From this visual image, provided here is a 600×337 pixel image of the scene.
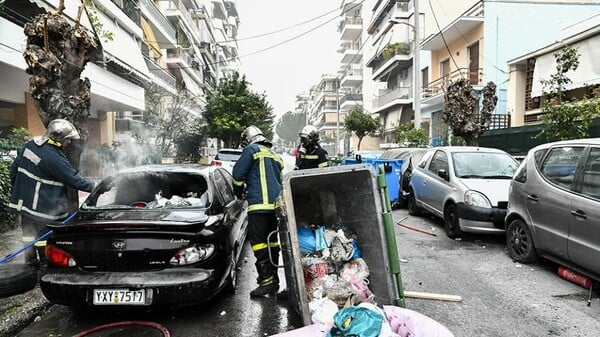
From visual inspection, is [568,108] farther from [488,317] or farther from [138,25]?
[138,25]

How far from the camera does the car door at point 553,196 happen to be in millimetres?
4656

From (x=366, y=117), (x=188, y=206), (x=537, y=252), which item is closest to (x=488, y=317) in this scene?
(x=537, y=252)

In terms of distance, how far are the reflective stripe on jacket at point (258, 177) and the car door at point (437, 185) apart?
4.12 meters

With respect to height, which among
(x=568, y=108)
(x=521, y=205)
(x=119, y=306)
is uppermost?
(x=568, y=108)

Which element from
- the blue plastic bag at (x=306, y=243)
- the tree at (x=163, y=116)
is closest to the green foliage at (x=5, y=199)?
the blue plastic bag at (x=306, y=243)

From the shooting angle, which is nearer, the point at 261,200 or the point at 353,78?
the point at 261,200

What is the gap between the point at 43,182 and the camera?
4641 mm

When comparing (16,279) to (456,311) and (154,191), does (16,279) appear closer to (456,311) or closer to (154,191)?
(154,191)

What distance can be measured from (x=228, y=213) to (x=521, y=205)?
3.85 metres

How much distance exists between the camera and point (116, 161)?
15.8 meters

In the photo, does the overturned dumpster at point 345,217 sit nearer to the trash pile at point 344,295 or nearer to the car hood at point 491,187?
the trash pile at point 344,295

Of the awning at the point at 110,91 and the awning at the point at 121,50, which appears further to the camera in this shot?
the awning at the point at 121,50

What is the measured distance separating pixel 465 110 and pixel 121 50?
1352cm

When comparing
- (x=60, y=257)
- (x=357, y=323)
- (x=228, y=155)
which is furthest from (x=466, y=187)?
(x=228, y=155)
